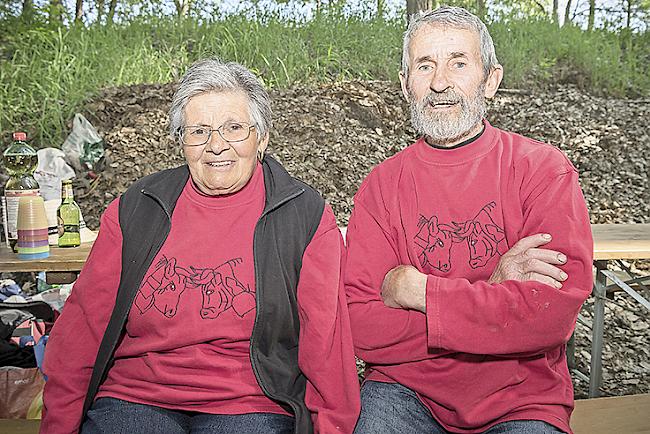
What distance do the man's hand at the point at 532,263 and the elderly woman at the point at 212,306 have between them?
387 millimetres

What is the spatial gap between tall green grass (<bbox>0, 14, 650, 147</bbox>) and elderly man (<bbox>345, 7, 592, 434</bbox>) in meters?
4.35

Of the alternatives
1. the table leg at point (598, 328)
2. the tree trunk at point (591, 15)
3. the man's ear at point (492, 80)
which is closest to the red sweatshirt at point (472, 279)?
the man's ear at point (492, 80)

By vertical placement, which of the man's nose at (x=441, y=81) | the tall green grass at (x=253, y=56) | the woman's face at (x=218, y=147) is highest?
the tall green grass at (x=253, y=56)

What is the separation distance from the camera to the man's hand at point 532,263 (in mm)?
1597

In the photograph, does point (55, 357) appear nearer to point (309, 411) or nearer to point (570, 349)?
point (309, 411)

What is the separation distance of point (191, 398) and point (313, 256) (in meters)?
0.42

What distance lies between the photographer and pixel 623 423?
6.59ft

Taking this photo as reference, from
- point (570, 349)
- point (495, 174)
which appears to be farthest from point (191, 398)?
point (570, 349)

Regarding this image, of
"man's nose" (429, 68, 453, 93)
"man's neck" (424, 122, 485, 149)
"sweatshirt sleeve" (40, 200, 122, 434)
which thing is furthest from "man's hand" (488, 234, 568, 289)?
"sweatshirt sleeve" (40, 200, 122, 434)

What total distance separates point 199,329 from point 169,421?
8.3 inches

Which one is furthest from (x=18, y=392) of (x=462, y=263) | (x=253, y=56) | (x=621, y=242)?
(x=253, y=56)

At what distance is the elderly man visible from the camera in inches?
63.3

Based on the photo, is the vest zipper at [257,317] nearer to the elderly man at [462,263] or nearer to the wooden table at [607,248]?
the elderly man at [462,263]

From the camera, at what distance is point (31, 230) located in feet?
7.70
